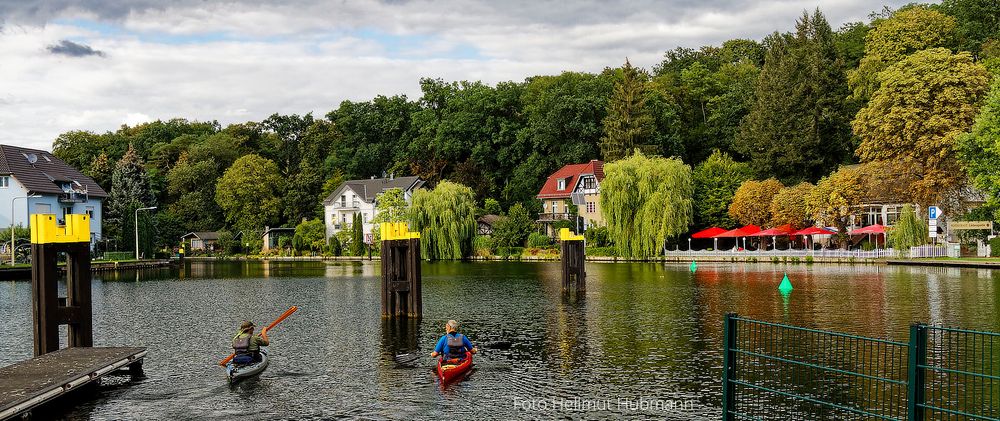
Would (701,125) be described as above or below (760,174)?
above

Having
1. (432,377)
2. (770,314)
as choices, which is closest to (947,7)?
(770,314)

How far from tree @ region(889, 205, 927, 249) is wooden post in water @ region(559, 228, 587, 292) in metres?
31.3

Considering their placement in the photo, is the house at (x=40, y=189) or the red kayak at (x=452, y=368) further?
the house at (x=40, y=189)

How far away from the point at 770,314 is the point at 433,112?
85869 mm

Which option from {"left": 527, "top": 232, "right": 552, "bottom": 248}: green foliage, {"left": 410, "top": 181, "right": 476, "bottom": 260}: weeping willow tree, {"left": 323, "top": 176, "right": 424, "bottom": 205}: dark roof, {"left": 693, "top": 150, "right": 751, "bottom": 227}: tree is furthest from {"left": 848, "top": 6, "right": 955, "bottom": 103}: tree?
{"left": 323, "top": 176, "right": 424, "bottom": 205}: dark roof

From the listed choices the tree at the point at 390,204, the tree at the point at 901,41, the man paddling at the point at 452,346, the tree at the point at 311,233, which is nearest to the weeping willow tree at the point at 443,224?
the tree at the point at 390,204

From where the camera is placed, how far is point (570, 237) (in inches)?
1774

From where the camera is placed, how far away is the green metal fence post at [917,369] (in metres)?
9.41

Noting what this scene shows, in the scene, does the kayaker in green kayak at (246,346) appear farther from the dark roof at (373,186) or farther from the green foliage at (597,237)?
the dark roof at (373,186)

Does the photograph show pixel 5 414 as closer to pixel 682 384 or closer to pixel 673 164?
pixel 682 384

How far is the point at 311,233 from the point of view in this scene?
112 meters

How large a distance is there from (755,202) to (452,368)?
63.3 meters

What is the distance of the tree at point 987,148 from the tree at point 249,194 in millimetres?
88704

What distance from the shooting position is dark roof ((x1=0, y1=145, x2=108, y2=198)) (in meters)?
79.5
